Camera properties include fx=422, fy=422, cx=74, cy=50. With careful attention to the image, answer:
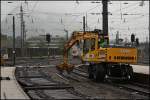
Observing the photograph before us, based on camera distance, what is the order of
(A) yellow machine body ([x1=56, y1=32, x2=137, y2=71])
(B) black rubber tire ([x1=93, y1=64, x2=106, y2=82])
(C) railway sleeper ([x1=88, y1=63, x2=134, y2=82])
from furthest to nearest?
1. (B) black rubber tire ([x1=93, y1=64, x2=106, y2=82])
2. (C) railway sleeper ([x1=88, y1=63, x2=134, y2=82])
3. (A) yellow machine body ([x1=56, y1=32, x2=137, y2=71])

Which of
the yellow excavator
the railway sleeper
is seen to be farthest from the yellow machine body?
the railway sleeper

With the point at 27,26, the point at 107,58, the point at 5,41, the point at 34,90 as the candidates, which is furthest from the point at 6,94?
the point at 5,41

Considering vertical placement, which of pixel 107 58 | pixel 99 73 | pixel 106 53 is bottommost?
pixel 99 73

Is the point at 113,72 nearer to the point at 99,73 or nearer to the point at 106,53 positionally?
the point at 99,73

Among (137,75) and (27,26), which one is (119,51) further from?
(27,26)

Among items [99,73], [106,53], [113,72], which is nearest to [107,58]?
[106,53]

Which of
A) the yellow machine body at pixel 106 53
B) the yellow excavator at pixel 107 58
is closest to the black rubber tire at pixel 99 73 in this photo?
the yellow excavator at pixel 107 58

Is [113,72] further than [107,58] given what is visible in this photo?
Yes

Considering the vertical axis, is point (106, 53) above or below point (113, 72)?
above

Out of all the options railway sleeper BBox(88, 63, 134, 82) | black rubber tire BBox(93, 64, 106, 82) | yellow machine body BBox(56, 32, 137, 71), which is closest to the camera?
yellow machine body BBox(56, 32, 137, 71)

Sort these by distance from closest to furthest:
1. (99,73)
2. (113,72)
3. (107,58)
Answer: (107,58)
(113,72)
(99,73)

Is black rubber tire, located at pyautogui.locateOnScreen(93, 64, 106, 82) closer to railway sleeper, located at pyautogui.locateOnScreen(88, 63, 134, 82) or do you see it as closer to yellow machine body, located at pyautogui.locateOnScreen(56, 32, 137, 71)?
railway sleeper, located at pyautogui.locateOnScreen(88, 63, 134, 82)

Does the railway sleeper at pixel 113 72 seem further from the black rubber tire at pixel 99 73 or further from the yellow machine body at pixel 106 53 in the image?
the yellow machine body at pixel 106 53

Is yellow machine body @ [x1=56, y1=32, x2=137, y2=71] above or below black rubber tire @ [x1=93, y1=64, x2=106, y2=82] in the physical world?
above
